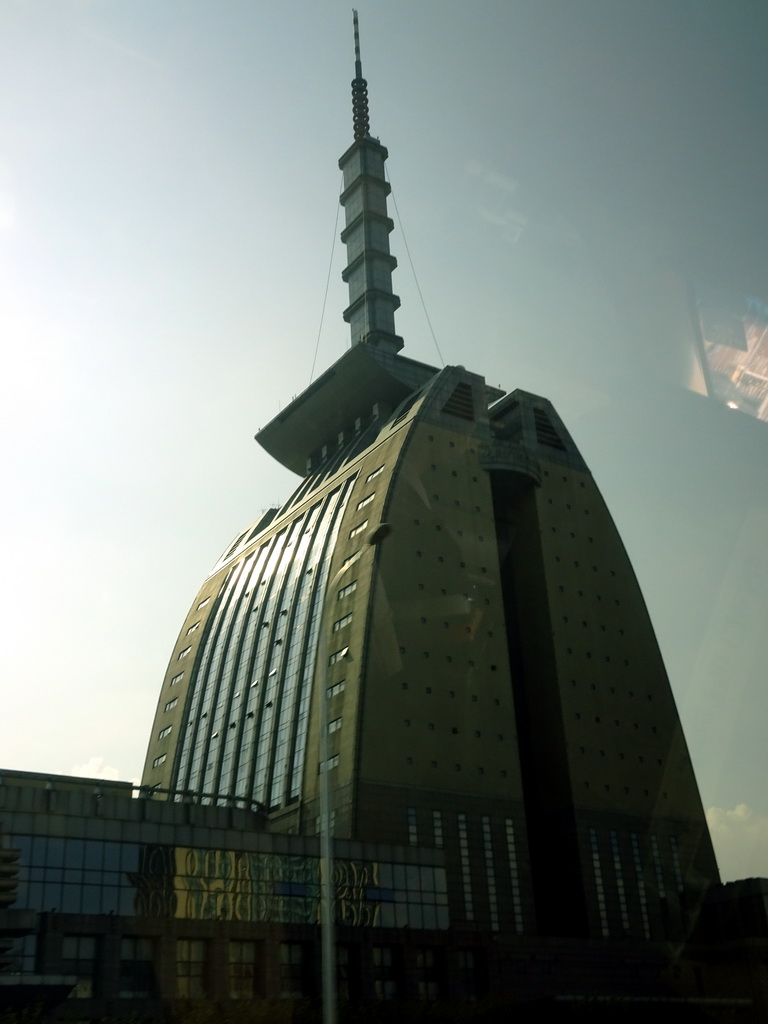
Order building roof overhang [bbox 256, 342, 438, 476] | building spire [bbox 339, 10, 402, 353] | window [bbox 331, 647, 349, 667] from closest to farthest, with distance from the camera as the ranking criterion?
1. window [bbox 331, 647, 349, 667]
2. building roof overhang [bbox 256, 342, 438, 476]
3. building spire [bbox 339, 10, 402, 353]

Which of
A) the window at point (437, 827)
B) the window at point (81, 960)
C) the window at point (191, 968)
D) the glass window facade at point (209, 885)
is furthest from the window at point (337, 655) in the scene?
the window at point (81, 960)

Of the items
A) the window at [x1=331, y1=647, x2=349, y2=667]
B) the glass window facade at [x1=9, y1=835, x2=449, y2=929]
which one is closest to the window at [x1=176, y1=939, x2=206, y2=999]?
the glass window facade at [x1=9, y1=835, x2=449, y2=929]

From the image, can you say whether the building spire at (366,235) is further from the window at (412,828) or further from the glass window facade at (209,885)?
the glass window facade at (209,885)

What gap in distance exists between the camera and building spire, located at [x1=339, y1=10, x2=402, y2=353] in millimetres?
128250

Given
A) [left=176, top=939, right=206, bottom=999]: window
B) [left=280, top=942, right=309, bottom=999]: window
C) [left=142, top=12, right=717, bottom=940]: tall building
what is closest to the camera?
[left=176, top=939, right=206, bottom=999]: window

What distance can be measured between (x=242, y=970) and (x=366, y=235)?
93.9 metres

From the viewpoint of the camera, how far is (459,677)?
8806 centimetres

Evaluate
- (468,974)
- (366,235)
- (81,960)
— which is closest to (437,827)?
(468,974)

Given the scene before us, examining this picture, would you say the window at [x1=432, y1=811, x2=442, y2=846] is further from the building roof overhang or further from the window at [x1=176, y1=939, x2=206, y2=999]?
the building roof overhang

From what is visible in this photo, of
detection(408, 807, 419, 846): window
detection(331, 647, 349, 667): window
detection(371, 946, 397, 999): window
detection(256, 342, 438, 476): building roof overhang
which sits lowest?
detection(371, 946, 397, 999): window

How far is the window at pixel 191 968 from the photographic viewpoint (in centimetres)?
5969

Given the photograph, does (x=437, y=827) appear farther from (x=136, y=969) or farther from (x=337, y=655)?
(x=136, y=969)

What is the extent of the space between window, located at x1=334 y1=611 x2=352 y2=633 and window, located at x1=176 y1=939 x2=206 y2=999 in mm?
32797

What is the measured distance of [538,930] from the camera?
8706cm
